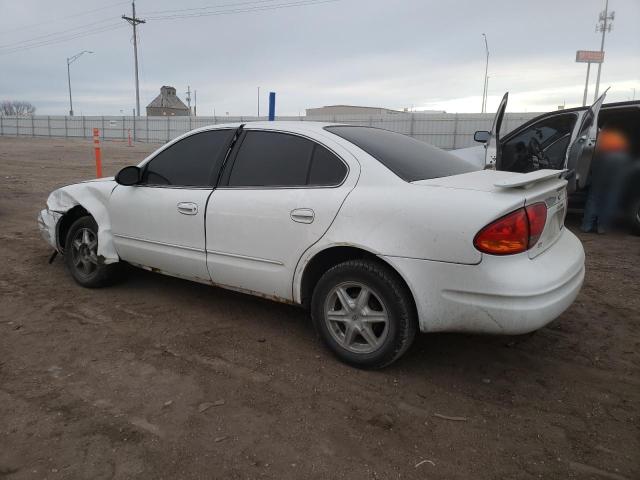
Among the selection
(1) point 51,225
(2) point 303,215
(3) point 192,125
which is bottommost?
(1) point 51,225

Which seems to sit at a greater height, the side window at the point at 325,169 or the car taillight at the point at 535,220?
the side window at the point at 325,169

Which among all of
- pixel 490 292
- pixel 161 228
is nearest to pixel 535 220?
pixel 490 292

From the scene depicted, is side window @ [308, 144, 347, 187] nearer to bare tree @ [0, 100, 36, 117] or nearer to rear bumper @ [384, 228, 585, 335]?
rear bumper @ [384, 228, 585, 335]

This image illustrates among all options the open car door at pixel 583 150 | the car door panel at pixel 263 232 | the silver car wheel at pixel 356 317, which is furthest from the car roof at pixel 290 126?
the open car door at pixel 583 150

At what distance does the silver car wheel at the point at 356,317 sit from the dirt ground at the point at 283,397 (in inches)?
7.7

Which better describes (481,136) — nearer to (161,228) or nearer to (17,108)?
(161,228)

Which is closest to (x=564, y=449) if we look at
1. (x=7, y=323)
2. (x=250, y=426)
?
(x=250, y=426)

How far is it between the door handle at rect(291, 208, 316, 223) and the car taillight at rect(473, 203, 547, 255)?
3.31ft

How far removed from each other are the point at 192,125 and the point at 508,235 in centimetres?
4056

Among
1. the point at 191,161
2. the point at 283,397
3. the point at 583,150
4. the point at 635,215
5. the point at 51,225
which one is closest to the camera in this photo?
the point at 283,397

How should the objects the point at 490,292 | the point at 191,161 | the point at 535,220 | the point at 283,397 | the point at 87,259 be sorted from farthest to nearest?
the point at 87,259 → the point at 191,161 → the point at 283,397 → the point at 535,220 → the point at 490,292

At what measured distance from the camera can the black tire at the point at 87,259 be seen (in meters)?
4.41

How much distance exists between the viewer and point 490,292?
101 inches

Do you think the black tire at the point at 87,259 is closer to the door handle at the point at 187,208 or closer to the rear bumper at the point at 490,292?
the door handle at the point at 187,208
